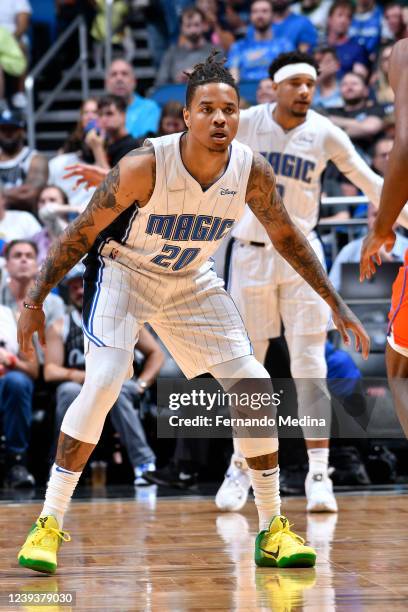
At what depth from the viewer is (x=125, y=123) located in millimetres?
9406

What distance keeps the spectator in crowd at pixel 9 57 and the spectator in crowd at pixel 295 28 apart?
2.68 m

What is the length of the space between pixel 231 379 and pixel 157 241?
2.00ft

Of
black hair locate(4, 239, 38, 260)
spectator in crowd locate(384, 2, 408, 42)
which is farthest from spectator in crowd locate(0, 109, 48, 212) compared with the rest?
spectator in crowd locate(384, 2, 408, 42)

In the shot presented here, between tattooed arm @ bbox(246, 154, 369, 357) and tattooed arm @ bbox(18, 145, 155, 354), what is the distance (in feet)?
1.43

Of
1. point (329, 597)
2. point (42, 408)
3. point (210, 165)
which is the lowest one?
point (329, 597)

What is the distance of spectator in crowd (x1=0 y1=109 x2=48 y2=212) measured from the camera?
921 cm

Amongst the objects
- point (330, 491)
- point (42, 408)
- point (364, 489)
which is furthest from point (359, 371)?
point (42, 408)

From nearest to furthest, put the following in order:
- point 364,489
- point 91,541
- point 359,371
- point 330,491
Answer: point 91,541
point 330,491
point 364,489
point 359,371

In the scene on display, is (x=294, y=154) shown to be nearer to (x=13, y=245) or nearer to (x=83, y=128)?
(x=13, y=245)

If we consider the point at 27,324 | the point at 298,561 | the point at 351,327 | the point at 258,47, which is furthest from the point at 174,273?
the point at 258,47

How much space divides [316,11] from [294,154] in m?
6.78

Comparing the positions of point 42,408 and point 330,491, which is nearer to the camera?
point 330,491

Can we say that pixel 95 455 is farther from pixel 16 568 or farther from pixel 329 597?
pixel 329 597

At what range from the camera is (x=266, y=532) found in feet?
14.1
